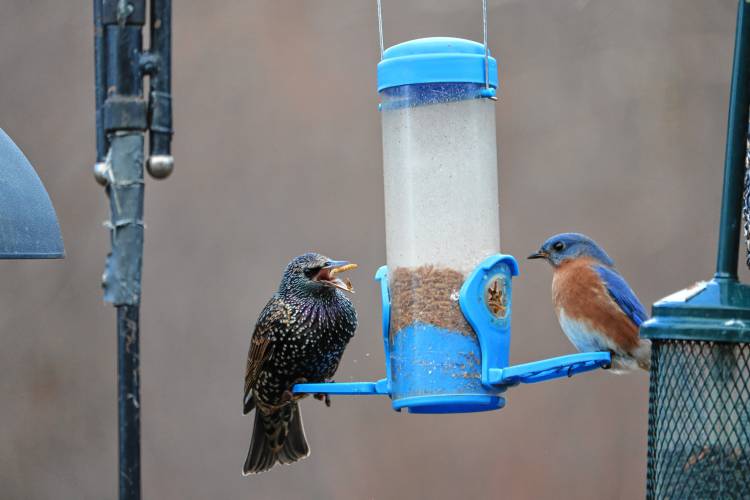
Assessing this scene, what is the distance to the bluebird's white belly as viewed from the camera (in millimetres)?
5148

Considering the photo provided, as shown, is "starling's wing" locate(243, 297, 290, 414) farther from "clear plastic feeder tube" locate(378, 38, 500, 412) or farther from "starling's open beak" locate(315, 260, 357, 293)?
"clear plastic feeder tube" locate(378, 38, 500, 412)

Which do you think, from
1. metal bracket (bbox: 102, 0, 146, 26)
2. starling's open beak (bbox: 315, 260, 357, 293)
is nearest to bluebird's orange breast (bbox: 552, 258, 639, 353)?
starling's open beak (bbox: 315, 260, 357, 293)

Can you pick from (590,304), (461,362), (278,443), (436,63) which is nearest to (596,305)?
(590,304)

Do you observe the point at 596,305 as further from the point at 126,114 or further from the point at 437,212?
the point at 126,114

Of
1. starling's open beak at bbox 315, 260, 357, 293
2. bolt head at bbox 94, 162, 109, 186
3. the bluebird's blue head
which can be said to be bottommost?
starling's open beak at bbox 315, 260, 357, 293

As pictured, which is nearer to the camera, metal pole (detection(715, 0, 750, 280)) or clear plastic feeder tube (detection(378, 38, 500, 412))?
metal pole (detection(715, 0, 750, 280))

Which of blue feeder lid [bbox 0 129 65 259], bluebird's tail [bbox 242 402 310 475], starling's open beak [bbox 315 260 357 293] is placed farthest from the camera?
bluebird's tail [bbox 242 402 310 475]

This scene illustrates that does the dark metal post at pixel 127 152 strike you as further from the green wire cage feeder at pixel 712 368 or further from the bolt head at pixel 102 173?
the green wire cage feeder at pixel 712 368

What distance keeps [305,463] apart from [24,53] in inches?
142

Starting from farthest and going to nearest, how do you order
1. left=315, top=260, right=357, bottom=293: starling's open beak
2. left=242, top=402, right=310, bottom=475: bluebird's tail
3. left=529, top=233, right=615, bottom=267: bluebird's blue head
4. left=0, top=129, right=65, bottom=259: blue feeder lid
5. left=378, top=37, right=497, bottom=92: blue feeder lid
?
left=242, top=402, right=310, bottom=475: bluebird's tail, left=315, top=260, right=357, bottom=293: starling's open beak, left=529, top=233, right=615, bottom=267: bluebird's blue head, left=378, top=37, right=497, bottom=92: blue feeder lid, left=0, top=129, right=65, bottom=259: blue feeder lid

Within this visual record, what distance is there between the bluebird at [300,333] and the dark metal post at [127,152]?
2.50 meters

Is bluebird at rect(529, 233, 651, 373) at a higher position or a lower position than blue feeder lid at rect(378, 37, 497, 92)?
lower

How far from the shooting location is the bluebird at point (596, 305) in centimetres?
509

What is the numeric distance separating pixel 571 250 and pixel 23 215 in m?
2.18
